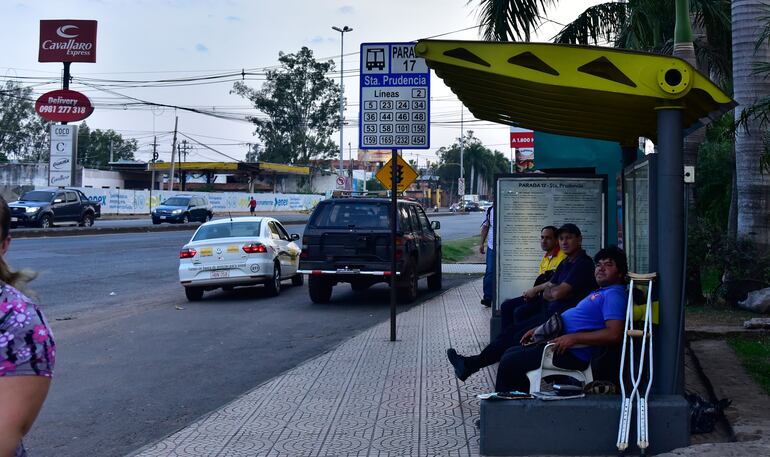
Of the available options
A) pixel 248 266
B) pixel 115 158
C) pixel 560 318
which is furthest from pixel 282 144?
pixel 560 318

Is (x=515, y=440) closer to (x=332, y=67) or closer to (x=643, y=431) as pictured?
(x=643, y=431)

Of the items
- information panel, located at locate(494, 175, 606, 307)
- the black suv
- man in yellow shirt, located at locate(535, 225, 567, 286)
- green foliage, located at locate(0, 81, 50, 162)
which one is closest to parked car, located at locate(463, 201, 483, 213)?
green foliage, located at locate(0, 81, 50, 162)

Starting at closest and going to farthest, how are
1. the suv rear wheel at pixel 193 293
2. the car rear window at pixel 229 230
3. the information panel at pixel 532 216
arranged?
the information panel at pixel 532 216 → the suv rear wheel at pixel 193 293 → the car rear window at pixel 229 230

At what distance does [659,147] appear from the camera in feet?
19.9

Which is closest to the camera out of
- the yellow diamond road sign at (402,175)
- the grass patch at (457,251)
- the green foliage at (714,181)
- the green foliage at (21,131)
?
the yellow diamond road sign at (402,175)

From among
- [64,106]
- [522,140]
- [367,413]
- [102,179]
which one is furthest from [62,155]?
[367,413]

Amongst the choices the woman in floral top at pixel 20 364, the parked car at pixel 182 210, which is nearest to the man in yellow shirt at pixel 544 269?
the woman in floral top at pixel 20 364

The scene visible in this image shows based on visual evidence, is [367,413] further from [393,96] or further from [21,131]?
[21,131]

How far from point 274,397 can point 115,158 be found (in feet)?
406

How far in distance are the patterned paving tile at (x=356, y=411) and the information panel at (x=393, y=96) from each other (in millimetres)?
2524

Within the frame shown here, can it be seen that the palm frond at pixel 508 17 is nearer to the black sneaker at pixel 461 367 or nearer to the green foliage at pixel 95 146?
the black sneaker at pixel 461 367

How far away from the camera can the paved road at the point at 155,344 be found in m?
7.51

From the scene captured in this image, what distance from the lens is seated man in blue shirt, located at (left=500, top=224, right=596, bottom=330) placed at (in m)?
7.78

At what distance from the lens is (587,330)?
6395 millimetres
